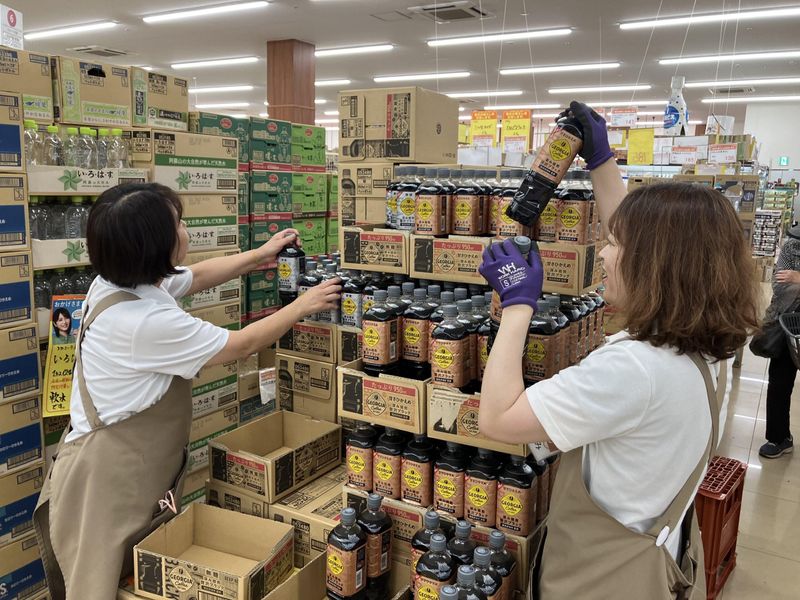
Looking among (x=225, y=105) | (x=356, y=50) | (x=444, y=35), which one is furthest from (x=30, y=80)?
(x=225, y=105)

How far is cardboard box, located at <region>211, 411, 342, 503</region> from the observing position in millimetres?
2479

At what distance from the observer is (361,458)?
7.25 feet

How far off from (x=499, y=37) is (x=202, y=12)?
4240 millimetres

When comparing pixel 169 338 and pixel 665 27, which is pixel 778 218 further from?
pixel 169 338

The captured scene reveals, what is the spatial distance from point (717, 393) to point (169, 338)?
1.54 m

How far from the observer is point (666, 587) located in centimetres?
139

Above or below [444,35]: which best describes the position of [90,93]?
below

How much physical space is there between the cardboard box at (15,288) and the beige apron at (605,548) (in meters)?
2.21

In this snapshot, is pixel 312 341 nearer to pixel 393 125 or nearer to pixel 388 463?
pixel 388 463

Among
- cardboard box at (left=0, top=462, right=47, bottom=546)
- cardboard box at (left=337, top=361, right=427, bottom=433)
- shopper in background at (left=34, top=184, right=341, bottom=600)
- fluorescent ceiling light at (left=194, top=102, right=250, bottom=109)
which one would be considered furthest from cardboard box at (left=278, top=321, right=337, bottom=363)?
fluorescent ceiling light at (left=194, top=102, right=250, bottom=109)

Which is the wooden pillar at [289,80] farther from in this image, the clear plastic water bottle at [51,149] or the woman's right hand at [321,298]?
the woman's right hand at [321,298]

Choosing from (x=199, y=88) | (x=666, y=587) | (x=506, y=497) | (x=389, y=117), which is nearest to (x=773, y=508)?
(x=506, y=497)

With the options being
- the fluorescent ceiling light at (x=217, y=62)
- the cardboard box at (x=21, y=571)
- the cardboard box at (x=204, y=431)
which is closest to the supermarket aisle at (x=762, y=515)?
the cardboard box at (x=204, y=431)

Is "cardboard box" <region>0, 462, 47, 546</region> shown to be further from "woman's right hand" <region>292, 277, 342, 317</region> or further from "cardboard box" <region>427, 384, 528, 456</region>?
"cardboard box" <region>427, 384, 528, 456</region>
